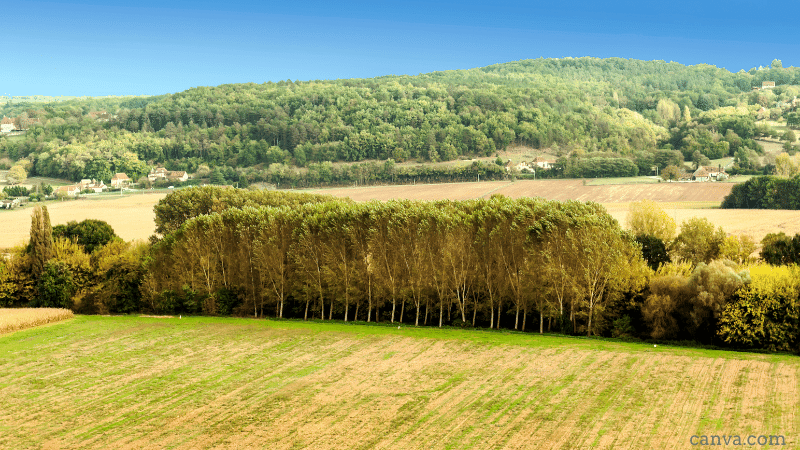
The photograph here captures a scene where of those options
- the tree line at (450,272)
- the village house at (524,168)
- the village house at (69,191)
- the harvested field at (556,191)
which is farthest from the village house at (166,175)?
the tree line at (450,272)

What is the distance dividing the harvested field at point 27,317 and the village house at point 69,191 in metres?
88.3

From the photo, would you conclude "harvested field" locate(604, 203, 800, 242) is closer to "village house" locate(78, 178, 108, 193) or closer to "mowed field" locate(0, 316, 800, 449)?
"mowed field" locate(0, 316, 800, 449)

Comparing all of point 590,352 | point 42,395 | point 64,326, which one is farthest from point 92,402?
point 590,352

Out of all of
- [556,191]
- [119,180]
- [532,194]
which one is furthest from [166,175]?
[556,191]

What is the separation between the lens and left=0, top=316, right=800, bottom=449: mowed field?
26.8 meters

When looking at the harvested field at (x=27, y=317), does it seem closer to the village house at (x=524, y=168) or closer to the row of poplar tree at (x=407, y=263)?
the row of poplar tree at (x=407, y=263)

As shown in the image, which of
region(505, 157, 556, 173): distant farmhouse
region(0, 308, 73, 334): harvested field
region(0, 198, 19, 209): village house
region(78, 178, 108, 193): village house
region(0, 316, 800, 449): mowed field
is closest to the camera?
region(0, 316, 800, 449): mowed field

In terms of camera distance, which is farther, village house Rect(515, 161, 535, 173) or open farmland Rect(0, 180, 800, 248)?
village house Rect(515, 161, 535, 173)

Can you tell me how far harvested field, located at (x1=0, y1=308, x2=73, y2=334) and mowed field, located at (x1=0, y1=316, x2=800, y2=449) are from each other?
5.51ft

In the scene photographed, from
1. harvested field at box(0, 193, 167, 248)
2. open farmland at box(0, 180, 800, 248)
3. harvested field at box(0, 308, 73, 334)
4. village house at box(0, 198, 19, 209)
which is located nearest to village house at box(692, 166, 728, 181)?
open farmland at box(0, 180, 800, 248)

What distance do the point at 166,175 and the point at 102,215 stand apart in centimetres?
5081

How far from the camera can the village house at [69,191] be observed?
136m

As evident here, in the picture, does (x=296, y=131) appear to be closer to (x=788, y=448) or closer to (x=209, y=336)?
(x=209, y=336)

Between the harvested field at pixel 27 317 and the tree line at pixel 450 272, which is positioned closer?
the tree line at pixel 450 272
